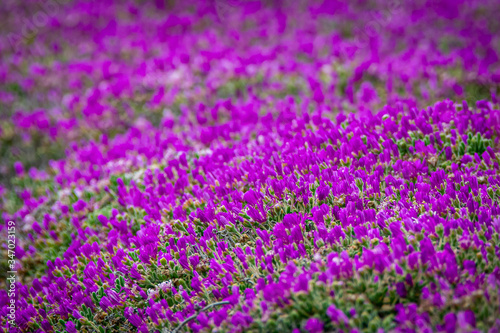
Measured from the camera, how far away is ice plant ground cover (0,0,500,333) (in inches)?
118

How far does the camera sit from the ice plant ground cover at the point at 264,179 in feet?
9.86

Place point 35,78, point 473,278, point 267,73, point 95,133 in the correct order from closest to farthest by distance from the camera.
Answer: point 473,278 → point 95,133 → point 267,73 → point 35,78

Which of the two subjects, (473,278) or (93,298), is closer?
(473,278)

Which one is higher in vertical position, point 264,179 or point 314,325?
point 264,179

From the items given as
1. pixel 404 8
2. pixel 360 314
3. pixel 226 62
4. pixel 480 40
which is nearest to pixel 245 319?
pixel 360 314

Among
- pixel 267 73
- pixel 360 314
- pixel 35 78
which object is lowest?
pixel 360 314

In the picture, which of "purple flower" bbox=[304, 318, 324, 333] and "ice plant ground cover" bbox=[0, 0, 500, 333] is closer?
"purple flower" bbox=[304, 318, 324, 333]

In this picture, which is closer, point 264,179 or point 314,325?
point 314,325

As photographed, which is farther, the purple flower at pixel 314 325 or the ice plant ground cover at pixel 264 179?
the ice plant ground cover at pixel 264 179

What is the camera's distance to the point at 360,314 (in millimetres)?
2883

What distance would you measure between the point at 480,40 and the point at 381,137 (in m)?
5.58

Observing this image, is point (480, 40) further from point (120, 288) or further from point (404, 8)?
point (120, 288)

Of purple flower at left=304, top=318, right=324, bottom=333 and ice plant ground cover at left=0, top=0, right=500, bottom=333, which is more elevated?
ice plant ground cover at left=0, top=0, right=500, bottom=333

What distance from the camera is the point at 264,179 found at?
14.6 feet
